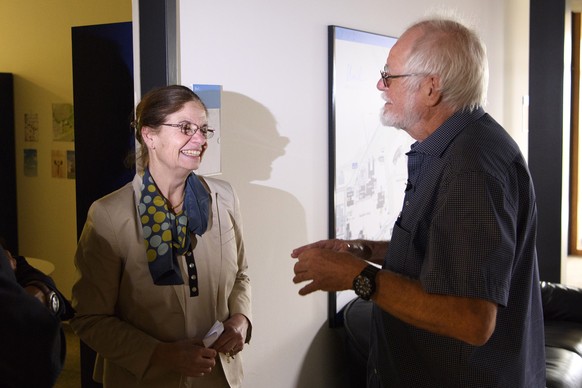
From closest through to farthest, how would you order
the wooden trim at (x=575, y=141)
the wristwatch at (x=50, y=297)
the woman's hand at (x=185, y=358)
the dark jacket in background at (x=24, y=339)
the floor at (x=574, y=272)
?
1. the dark jacket in background at (x=24, y=339)
2. the wristwatch at (x=50, y=297)
3. the woman's hand at (x=185, y=358)
4. the floor at (x=574, y=272)
5. the wooden trim at (x=575, y=141)

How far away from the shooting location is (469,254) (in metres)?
1.52

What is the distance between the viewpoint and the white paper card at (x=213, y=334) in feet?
6.85

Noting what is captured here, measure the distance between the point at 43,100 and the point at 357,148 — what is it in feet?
10.6

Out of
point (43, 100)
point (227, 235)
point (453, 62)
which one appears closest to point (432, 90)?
point (453, 62)

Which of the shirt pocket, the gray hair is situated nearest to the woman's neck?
the shirt pocket

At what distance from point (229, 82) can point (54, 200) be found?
3465 millimetres

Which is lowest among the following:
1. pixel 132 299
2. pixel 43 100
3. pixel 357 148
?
pixel 132 299

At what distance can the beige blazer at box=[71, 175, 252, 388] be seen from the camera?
2.02 meters

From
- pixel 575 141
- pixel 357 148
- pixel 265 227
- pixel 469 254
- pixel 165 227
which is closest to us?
pixel 469 254

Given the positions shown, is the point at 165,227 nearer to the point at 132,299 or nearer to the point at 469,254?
the point at 132,299

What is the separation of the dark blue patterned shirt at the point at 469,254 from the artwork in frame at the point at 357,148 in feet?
5.00

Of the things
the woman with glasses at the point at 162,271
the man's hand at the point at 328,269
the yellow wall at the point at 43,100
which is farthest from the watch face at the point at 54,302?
the yellow wall at the point at 43,100

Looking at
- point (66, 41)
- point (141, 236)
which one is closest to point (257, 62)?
point (141, 236)

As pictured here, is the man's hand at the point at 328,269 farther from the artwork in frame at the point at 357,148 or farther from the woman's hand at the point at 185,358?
the artwork in frame at the point at 357,148
